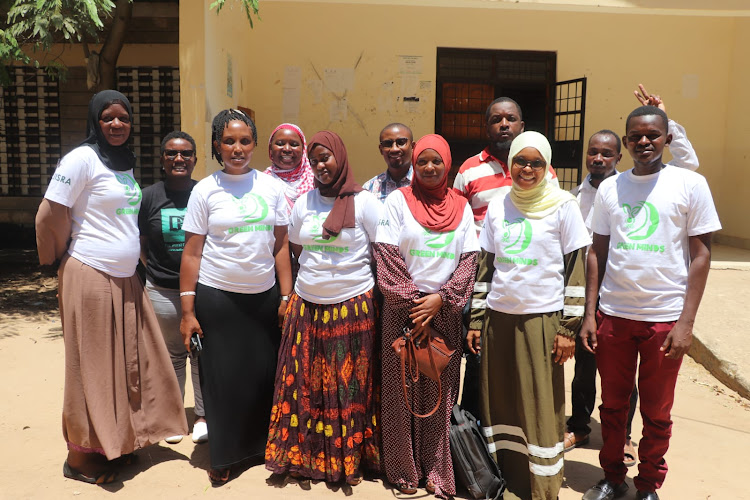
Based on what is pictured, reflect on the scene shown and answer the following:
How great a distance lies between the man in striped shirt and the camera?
329 centimetres

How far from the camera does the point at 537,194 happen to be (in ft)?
9.12

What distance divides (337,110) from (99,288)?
5806mm

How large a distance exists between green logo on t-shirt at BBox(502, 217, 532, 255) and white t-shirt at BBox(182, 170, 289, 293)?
1.14 m

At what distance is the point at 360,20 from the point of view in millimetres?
8172

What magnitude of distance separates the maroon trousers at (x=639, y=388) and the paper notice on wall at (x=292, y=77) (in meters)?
6.26

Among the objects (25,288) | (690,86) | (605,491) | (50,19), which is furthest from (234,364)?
(690,86)

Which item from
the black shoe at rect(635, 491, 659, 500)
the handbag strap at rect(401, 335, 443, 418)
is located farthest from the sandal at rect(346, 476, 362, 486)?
the black shoe at rect(635, 491, 659, 500)

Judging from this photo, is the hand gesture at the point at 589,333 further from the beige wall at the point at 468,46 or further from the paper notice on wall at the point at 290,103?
the paper notice on wall at the point at 290,103

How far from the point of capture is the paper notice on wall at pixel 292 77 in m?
8.14

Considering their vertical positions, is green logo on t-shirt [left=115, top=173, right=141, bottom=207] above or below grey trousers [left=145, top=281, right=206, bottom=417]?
above

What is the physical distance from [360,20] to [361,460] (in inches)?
258

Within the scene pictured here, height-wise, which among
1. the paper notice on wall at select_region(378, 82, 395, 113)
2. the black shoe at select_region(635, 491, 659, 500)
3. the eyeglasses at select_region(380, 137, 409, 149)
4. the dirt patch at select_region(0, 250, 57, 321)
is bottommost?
the black shoe at select_region(635, 491, 659, 500)

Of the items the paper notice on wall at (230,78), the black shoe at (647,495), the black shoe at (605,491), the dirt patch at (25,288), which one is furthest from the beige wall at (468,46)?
the black shoe at (647,495)

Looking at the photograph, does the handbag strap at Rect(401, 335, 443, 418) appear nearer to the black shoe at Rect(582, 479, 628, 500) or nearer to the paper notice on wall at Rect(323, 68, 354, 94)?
the black shoe at Rect(582, 479, 628, 500)
